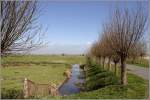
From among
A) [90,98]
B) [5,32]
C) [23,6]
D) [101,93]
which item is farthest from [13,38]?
[101,93]

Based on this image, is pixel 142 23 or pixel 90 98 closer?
pixel 90 98

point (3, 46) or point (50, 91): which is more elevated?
point (3, 46)

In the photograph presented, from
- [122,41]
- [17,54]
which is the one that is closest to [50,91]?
Answer: [122,41]

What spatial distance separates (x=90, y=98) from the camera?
11984mm

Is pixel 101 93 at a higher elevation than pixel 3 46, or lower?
lower

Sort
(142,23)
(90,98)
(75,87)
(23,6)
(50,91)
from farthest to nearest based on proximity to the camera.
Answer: (75,87), (50,91), (142,23), (90,98), (23,6)

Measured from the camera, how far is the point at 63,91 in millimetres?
22766

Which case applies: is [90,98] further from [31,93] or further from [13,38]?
[13,38]

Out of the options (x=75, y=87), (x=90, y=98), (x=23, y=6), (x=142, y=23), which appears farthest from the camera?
(x=75, y=87)

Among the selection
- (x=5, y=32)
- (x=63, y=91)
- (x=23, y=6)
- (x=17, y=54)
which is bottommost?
(x=63, y=91)

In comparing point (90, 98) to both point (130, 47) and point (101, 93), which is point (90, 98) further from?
point (130, 47)

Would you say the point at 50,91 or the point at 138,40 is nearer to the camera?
the point at 138,40

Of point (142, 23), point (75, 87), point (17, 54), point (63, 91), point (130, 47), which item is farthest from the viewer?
point (75, 87)

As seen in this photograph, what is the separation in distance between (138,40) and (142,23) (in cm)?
103
